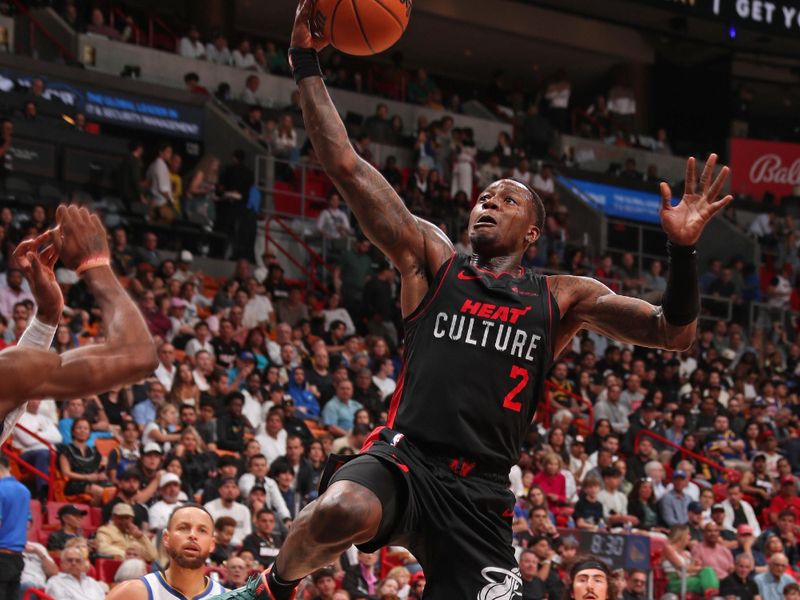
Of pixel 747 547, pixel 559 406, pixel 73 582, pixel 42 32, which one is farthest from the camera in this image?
pixel 42 32

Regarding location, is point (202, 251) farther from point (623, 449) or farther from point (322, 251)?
point (623, 449)

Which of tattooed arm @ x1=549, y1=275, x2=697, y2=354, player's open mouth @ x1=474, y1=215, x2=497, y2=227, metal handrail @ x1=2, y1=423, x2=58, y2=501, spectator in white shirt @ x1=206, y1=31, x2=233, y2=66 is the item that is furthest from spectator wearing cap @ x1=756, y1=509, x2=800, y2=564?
spectator in white shirt @ x1=206, y1=31, x2=233, y2=66

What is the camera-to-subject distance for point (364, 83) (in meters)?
28.2

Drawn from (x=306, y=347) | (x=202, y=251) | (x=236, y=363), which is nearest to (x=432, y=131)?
(x=202, y=251)

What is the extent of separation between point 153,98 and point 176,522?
15367mm

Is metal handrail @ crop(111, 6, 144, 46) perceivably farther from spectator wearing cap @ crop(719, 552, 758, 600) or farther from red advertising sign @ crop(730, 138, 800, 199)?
spectator wearing cap @ crop(719, 552, 758, 600)

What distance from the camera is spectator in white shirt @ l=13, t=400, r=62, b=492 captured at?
41.2 feet

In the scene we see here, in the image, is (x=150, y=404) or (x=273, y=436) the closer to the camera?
(x=150, y=404)

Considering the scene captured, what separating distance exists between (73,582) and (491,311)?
634 centimetres

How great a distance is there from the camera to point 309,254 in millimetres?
21109

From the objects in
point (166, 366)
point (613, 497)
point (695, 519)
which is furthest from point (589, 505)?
point (166, 366)

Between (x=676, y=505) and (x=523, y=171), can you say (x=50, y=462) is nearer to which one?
(x=676, y=505)

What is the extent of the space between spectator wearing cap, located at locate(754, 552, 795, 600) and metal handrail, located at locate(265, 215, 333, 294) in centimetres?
828

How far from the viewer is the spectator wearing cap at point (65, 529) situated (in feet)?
36.9
